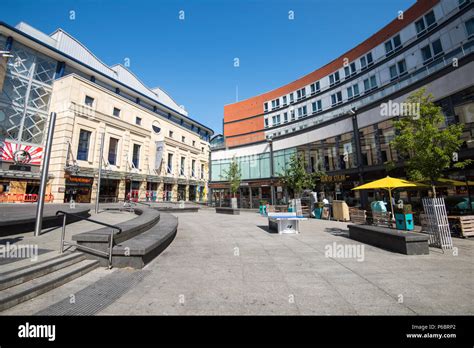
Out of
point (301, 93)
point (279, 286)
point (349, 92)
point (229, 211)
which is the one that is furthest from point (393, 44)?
point (279, 286)

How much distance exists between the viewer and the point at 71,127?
2548 centimetres

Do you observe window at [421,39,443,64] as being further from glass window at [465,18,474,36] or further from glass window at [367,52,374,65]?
glass window at [367,52,374,65]

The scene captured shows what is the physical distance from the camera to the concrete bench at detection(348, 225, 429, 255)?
6379mm

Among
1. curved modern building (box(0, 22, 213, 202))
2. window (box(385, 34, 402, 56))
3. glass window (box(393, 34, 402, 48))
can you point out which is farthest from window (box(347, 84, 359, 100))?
curved modern building (box(0, 22, 213, 202))

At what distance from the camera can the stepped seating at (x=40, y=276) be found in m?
3.26

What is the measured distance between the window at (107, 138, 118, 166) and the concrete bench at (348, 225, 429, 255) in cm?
3320

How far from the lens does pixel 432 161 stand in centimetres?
863

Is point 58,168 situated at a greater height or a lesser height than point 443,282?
greater

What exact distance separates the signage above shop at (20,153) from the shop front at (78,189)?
16.1 ft

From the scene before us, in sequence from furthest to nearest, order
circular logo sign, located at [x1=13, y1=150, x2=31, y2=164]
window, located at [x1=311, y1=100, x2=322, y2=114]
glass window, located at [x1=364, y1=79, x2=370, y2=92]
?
window, located at [x1=311, y1=100, x2=322, y2=114], glass window, located at [x1=364, y1=79, x2=370, y2=92], circular logo sign, located at [x1=13, y1=150, x2=31, y2=164]

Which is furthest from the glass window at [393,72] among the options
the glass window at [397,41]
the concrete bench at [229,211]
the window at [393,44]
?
the concrete bench at [229,211]

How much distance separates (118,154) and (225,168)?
16.9 meters
